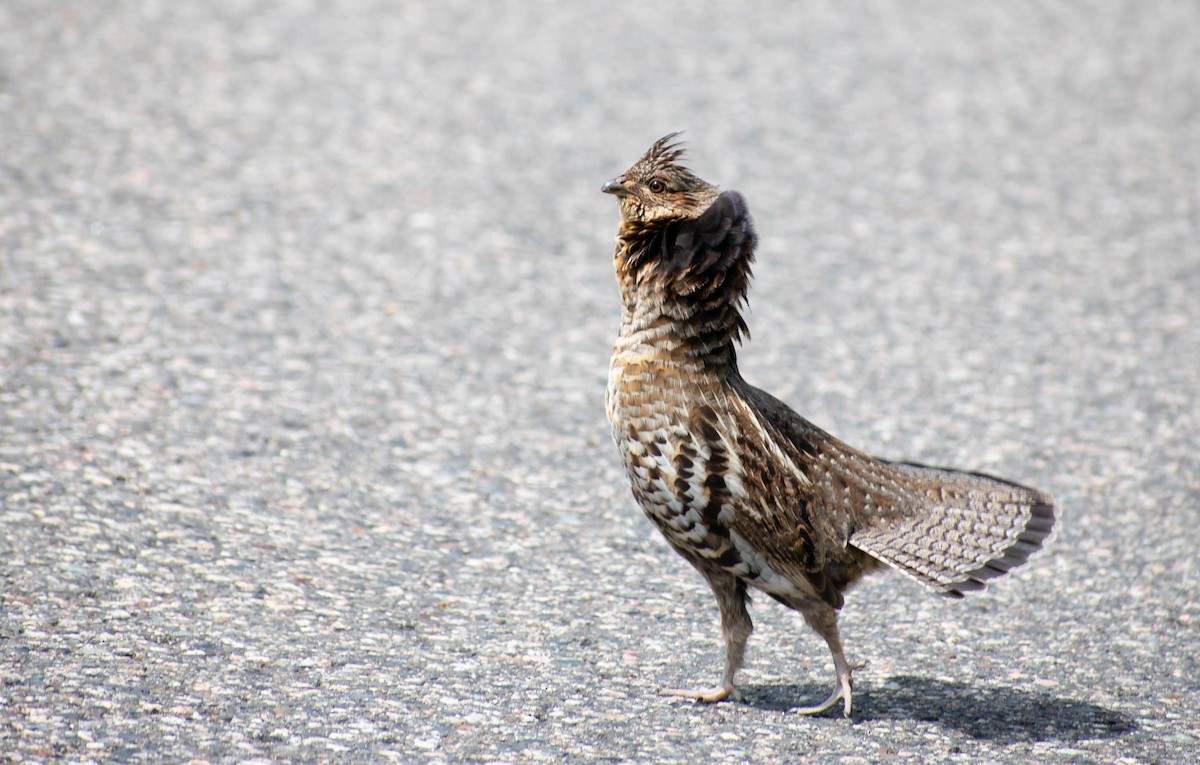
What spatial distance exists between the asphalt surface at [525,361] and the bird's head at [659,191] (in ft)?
5.45

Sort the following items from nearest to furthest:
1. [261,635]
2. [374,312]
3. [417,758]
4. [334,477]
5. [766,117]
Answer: [417,758] → [261,635] → [334,477] → [374,312] → [766,117]

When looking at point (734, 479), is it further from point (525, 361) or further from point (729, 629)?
point (525, 361)

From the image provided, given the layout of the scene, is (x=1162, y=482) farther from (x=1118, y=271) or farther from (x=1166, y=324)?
(x=1118, y=271)

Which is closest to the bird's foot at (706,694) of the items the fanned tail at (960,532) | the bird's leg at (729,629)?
the bird's leg at (729,629)

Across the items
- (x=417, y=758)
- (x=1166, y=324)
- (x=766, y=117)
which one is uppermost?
(x=766, y=117)

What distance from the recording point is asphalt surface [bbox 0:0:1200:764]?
4691mm

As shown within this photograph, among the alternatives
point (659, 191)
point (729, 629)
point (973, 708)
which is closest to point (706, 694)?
point (729, 629)

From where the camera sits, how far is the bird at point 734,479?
462 cm

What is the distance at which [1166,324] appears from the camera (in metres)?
9.02

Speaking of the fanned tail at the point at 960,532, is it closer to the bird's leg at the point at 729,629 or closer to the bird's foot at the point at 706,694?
the bird's leg at the point at 729,629

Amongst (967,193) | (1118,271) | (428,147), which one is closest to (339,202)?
(428,147)

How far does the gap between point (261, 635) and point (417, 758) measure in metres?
1.04

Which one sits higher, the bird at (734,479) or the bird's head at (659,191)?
the bird's head at (659,191)

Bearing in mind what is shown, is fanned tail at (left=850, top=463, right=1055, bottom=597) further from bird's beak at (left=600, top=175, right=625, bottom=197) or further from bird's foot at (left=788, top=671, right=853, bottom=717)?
bird's beak at (left=600, top=175, right=625, bottom=197)
